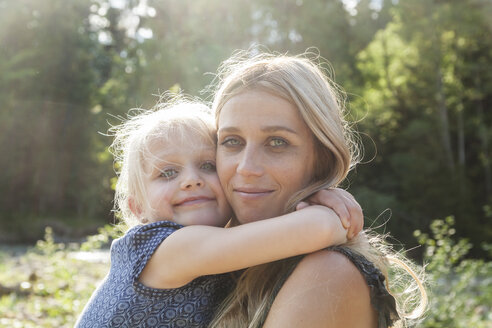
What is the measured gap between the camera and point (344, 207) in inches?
70.1

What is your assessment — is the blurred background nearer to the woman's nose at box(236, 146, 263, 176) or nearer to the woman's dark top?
the woman's nose at box(236, 146, 263, 176)

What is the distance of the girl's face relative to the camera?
2.12m

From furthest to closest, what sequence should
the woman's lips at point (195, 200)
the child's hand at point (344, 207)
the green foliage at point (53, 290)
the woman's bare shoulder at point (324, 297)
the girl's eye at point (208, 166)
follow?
1. the green foliage at point (53, 290)
2. the girl's eye at point (208, 166)
3. the woman's lips at point (195, 200)
4. the child's hand at point (344, 207)
5. the woman's bare shoulder at point (324, 297)

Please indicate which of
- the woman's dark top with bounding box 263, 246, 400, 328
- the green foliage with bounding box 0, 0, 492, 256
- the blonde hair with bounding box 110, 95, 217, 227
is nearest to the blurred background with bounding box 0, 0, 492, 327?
the green foliage with bounding box 0, 0, 492, 256

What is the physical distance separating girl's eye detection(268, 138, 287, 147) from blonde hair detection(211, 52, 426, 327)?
107 mm

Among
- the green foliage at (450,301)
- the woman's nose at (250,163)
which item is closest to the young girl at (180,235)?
the woman's nose at (250,163)

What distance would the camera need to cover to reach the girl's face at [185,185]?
→ 212cm

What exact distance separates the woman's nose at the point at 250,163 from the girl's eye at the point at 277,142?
5 centimetres

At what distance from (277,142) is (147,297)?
68 cm

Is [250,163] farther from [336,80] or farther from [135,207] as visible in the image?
[336,80]

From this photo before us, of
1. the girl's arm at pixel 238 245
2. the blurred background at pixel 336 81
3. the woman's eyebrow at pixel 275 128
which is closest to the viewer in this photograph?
the girl's arm at pixel 238 245

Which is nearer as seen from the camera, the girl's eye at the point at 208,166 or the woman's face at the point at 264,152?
the woman's face at the point at 264,152

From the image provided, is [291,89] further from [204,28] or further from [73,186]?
[73,186]

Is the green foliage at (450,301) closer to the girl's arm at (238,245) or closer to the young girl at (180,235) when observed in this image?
the young girl at (180,235)
